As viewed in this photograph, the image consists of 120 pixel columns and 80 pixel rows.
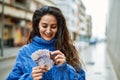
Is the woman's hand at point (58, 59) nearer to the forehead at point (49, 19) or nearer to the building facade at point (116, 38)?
the forehead at point (49, 19)

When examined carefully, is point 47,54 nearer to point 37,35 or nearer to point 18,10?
point 37,35

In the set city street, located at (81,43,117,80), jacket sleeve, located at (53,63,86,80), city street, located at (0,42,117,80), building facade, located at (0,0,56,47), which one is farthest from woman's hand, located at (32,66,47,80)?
building facade, located at (0,0,56,47)

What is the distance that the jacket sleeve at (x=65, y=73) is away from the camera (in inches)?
96.0

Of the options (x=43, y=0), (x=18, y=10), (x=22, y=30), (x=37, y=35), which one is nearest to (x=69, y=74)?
(x=37, y=35)

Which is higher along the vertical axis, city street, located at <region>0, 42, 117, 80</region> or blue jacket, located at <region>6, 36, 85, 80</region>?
blue jacket, located at <region>6, 36, 85, 80</region>

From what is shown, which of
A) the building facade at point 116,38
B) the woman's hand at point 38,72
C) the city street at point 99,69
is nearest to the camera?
the woman's hand at point 38,72

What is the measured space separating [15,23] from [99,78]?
23935mm

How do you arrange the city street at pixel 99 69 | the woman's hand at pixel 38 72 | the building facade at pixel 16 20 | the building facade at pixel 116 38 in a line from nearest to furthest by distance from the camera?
the woman's hand at pixel 38 72 < the city street at pixel 99 69 < the building facade at pixel 116 38 < the building facade at pixel 16 20

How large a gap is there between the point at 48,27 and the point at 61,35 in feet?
0.55

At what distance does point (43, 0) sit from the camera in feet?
148

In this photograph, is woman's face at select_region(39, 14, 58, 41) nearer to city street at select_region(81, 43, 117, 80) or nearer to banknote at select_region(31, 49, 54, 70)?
banknote at select_region(31, 49, 54, 70)

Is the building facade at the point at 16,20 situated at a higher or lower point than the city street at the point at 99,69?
higher

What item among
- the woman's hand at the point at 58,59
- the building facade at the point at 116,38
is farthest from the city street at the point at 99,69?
the woman's hand at the point at 58,59

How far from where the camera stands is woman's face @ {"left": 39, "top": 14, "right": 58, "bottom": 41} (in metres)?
2.60
